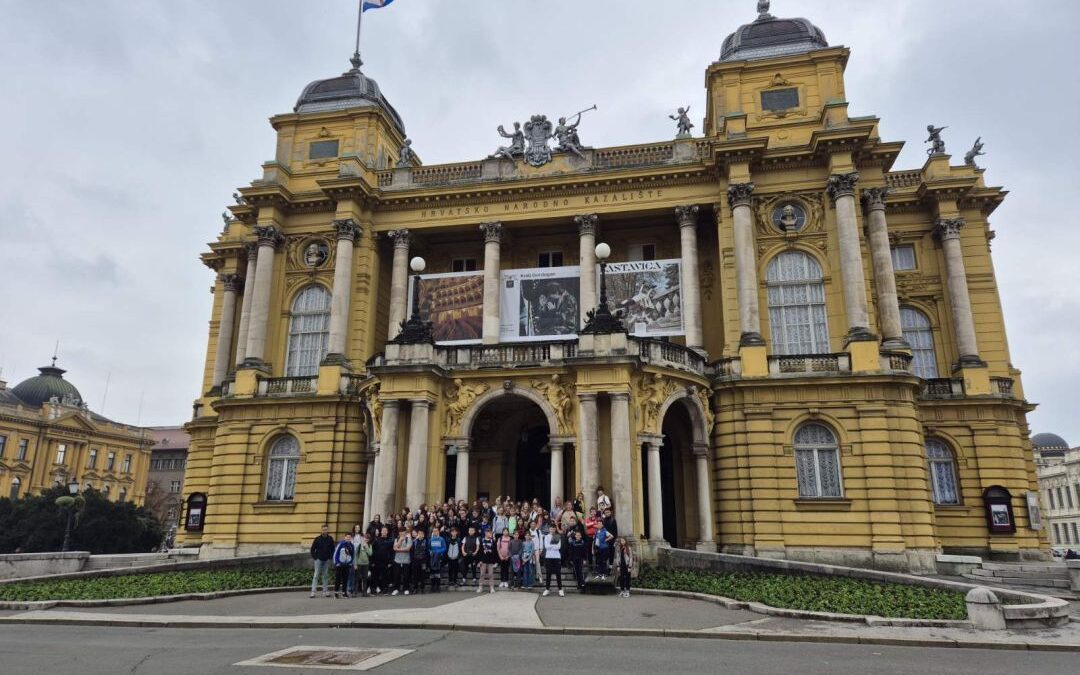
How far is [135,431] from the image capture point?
96.1 m

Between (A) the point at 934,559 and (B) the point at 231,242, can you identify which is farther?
(B) the point at 231,242

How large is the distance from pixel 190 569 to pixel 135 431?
3298 inches

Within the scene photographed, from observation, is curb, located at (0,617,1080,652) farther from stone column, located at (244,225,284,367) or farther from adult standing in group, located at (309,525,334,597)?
stone column, located at (244,225,284,367)

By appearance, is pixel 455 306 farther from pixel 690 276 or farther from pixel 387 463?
pixel 387 463

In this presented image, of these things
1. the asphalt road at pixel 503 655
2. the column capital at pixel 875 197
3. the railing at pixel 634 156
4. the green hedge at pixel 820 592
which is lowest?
the asphalt road at pixel 503 655

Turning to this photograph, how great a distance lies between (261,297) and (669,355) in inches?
784

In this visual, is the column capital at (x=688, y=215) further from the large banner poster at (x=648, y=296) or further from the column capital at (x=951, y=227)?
the column capital at (x=951, y=227)

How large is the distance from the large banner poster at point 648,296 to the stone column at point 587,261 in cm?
85

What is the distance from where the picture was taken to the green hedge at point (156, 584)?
1923cm

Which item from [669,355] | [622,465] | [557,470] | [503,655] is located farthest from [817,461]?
[503,655]

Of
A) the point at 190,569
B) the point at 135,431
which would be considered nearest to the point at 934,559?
the point at 190,569

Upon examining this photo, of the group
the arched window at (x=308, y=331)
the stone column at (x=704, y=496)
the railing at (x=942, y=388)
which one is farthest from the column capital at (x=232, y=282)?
the railing at (x=942, y=388)

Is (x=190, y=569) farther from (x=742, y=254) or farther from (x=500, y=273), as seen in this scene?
(x=742, y=254)

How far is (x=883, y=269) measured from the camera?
31516 millimetres
